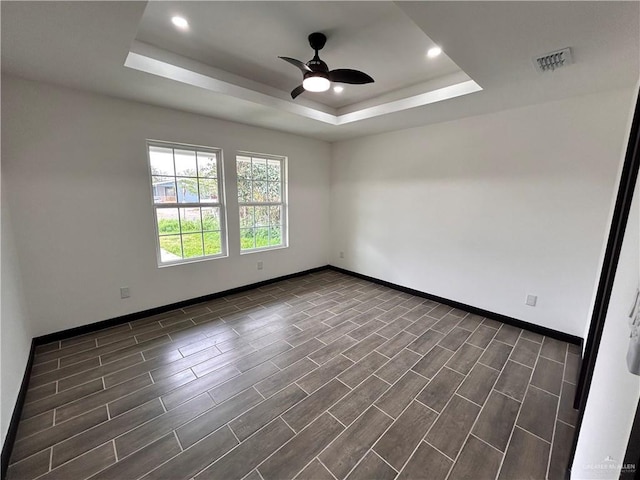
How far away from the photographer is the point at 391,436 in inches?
66.0

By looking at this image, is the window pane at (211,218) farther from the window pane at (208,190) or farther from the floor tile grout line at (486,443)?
the floor tile grout line at (486,443)

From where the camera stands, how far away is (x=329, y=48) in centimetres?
240

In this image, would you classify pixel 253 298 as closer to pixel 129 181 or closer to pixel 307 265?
pixel 307 265

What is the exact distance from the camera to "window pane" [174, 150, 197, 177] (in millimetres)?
3344

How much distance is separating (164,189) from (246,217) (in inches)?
46.3

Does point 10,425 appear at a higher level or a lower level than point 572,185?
lower

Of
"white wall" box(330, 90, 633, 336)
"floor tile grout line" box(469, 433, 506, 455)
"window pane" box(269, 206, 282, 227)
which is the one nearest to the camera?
"floor tile grout line" box(469, 433, 506, 455)

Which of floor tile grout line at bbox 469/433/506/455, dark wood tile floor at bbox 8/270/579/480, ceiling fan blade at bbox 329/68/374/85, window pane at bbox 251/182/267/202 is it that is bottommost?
floor tile grout line at bbox 469/433/506/455

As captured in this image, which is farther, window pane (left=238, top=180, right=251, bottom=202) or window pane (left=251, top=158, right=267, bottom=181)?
window pane (left=251, top=158, right=267, bottom=181)

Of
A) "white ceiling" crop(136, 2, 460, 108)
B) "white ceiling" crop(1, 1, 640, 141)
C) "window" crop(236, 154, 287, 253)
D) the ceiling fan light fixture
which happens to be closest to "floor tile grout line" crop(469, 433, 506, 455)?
"white ceiling" crop(1, 1, 640, 141)

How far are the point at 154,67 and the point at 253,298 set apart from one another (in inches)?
112

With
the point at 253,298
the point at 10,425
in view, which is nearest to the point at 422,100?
the point at 253,298

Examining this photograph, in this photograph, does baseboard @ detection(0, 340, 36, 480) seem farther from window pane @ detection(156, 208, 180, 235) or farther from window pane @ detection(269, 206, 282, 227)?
window pane @ detection(269, 206, 282, 227)

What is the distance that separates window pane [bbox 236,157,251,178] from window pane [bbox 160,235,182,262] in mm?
1270
